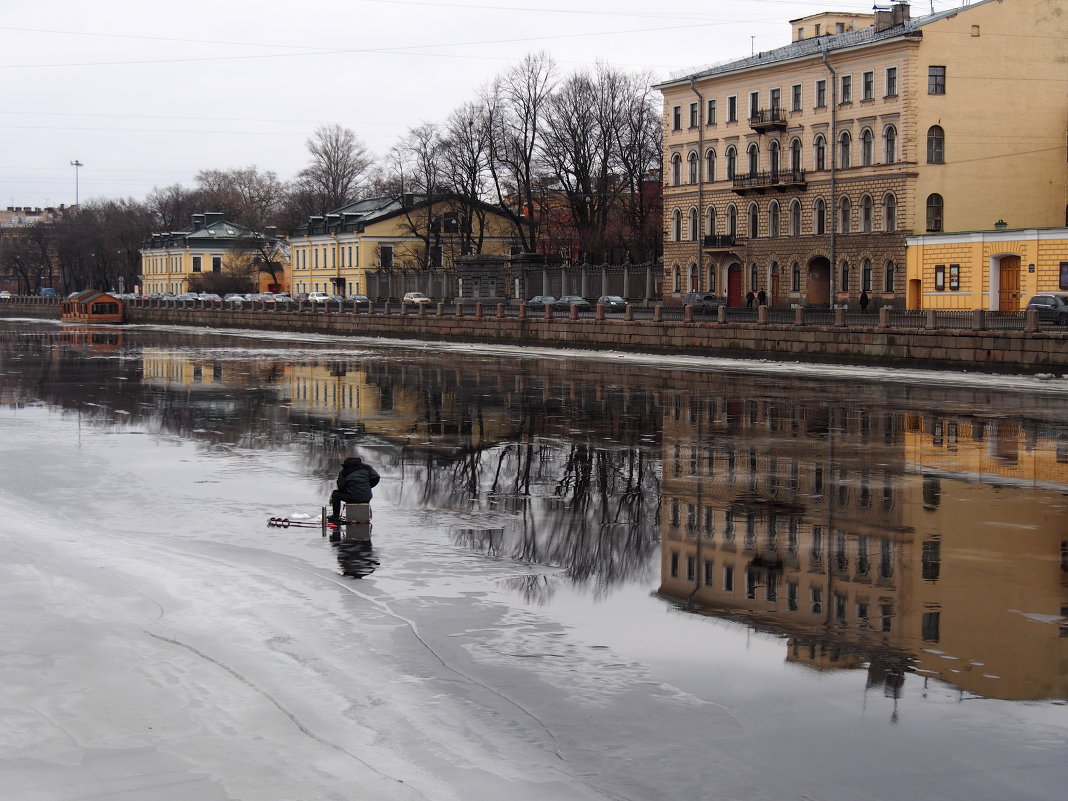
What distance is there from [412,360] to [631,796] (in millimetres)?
41851

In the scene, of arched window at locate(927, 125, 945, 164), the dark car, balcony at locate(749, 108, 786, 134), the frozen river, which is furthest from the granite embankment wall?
arched window at locate(927, 125, 945, 164)

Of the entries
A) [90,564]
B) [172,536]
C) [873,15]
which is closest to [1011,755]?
[90,564]

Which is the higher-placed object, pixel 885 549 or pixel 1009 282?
pixel 1009 282

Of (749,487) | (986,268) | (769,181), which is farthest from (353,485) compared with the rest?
(769,181)

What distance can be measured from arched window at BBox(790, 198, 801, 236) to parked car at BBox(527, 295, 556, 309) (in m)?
12.9

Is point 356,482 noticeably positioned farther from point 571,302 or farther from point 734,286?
point 734,286

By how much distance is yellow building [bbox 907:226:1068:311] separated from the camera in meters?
47.0

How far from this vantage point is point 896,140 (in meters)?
60.1

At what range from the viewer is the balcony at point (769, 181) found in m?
65.2

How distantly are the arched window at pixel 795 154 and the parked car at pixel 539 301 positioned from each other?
47.0 feet

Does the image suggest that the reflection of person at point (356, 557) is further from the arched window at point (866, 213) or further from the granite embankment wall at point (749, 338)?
the arched window at point (866, 213)

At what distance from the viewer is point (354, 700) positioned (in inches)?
301

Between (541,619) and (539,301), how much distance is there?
61854mm

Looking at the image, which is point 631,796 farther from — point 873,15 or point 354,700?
point 873,15
